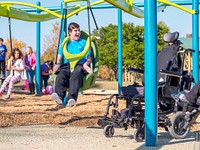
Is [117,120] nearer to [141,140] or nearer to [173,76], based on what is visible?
[141,140]

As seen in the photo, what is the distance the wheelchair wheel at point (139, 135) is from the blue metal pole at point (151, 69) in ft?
1.16

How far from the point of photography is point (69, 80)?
8.27 metres

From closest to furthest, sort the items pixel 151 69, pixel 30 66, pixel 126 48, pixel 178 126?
1. pixel 151 69
2. pixel 178 126
3. pixel 30 66
4. pixel 126 48

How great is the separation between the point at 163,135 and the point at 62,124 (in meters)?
1.88

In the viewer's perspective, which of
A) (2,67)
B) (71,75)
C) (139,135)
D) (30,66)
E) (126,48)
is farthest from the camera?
(126,48)

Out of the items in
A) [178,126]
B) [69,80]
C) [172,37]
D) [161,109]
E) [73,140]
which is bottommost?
[73,140]

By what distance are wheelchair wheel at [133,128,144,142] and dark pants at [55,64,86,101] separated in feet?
6.93

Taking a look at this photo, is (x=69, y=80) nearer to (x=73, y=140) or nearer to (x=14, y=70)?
(x=73, y=140)

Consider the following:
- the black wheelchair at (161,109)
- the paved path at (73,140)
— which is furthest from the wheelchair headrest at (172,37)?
the paved path at (73,140)

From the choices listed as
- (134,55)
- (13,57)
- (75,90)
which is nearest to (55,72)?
(75,90)

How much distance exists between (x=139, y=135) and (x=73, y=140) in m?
0.84

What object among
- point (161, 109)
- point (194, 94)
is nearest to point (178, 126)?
point (194, 94)

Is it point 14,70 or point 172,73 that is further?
point 14,70

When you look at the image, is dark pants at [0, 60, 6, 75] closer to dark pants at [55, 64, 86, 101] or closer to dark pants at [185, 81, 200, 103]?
dark pants at [55, 64, 86, 101]
